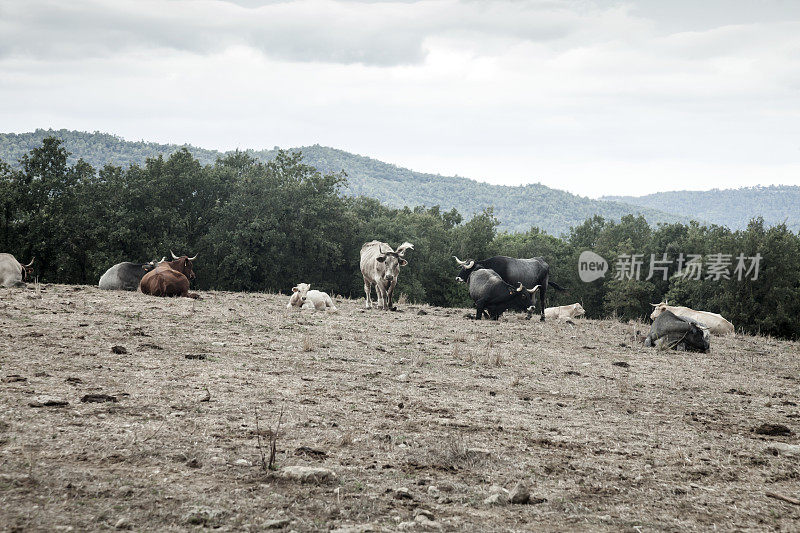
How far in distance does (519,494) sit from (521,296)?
1658 centimetres

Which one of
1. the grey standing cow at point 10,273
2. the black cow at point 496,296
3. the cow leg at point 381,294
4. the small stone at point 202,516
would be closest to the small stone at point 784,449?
the small stone at point 202,516

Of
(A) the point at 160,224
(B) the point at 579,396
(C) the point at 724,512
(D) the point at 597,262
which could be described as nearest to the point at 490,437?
(C) the point at 724,512

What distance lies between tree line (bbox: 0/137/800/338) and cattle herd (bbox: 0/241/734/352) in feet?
56.2

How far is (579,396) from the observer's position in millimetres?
9711

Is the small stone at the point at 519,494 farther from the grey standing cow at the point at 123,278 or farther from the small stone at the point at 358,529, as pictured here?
the grey standing cow at the point at 123,278

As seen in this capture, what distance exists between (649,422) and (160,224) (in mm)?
37837

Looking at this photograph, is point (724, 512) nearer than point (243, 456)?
Yes

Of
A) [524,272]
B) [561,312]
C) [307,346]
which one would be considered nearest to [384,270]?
[524,272]

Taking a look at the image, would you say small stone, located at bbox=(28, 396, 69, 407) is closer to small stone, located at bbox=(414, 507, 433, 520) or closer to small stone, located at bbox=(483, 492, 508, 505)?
small stone, located at bbox=(414, 507, 433, 520)

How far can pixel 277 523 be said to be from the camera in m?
4.34

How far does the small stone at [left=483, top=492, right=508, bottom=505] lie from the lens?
5051 millimetres

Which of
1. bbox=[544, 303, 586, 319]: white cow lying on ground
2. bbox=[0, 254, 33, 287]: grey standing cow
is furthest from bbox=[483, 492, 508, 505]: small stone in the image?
bbox=[544, 303, 586, 319]: white cow lying on ground

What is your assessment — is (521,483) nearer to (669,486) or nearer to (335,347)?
(669,486)

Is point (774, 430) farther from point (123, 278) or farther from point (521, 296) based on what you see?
point (123, 278)
